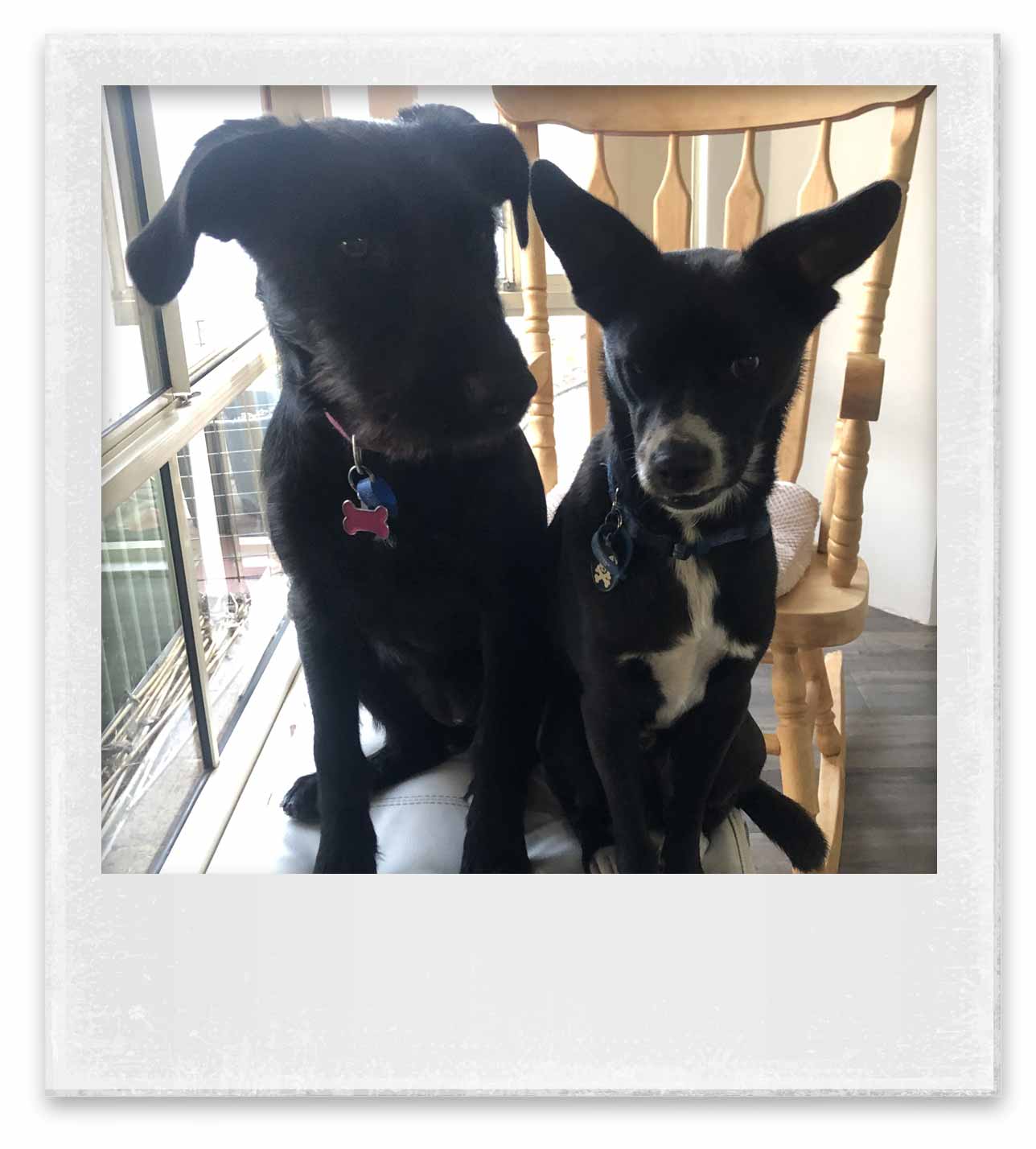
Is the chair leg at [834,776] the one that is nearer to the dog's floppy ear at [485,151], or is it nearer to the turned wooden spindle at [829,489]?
the turned wooden spindle at [829,489]

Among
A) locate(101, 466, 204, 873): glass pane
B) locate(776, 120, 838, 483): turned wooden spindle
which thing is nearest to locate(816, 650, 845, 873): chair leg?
locate(776, 120, 838, 483): turned wooden spindle

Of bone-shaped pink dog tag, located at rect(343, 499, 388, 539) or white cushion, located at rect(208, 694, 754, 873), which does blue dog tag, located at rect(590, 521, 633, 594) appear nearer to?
bone-shaped pink dog tag, located at rect(343, 499, 388, 539)

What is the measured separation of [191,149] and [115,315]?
0.18 metres

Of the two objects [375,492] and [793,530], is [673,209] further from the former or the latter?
[375,492]

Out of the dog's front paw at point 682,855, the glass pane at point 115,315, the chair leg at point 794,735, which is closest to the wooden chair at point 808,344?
the chair leg at point 794,735

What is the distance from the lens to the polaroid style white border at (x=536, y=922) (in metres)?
0.84

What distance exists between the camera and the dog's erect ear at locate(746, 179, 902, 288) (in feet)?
2.30

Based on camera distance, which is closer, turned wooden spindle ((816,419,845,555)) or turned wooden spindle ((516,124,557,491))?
turned wooden spindle ((516,124,557,491))

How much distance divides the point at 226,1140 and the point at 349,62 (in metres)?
0.94

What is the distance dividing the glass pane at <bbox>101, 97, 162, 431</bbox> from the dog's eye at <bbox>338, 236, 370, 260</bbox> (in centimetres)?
23

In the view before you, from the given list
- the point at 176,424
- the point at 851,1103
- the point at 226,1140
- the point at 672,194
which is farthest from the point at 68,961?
the point at 672,194

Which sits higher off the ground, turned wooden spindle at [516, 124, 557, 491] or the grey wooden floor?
turned wooden spindle at [516, 124, 557, 491]

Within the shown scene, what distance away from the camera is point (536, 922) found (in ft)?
2.78

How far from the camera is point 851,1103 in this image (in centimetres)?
85
